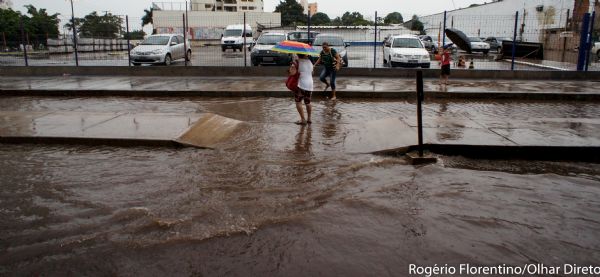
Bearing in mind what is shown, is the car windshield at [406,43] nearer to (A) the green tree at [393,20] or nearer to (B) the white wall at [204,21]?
(B) the white wall at [204,21]

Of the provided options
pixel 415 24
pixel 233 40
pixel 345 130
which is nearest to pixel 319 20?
pixel 415 24

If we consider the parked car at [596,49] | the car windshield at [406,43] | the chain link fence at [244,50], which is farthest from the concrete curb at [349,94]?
the parked car at [596,49]

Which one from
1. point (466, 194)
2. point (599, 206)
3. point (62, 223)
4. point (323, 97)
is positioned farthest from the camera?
point (323, 97)

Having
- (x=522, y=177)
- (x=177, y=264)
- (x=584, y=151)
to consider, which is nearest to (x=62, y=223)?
(x=177, y=264)

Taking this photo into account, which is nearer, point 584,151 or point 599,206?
point 599,206

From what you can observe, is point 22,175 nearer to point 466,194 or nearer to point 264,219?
point 264,219

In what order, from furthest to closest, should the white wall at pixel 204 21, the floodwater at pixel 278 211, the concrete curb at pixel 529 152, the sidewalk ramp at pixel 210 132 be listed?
the white wall at pixel 204 21
the sidewalk ramp at pixel 210 132
the concrete curb at pixel 529 152
the floodwater at pixel 278 211

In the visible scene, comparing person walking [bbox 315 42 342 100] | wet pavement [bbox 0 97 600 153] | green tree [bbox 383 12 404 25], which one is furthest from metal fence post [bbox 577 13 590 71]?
green tree [bbox 383 12 404 25]

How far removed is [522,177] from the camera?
Answer: 18.8 feet

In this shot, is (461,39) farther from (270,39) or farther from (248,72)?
(270,39)

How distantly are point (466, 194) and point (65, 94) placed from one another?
39.5 ft

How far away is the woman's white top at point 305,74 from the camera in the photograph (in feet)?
27.7

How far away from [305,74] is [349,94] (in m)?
4.28

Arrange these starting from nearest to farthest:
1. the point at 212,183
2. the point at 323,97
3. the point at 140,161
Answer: the point at 212,183 → the point at 140,161 → the point at 323,97
